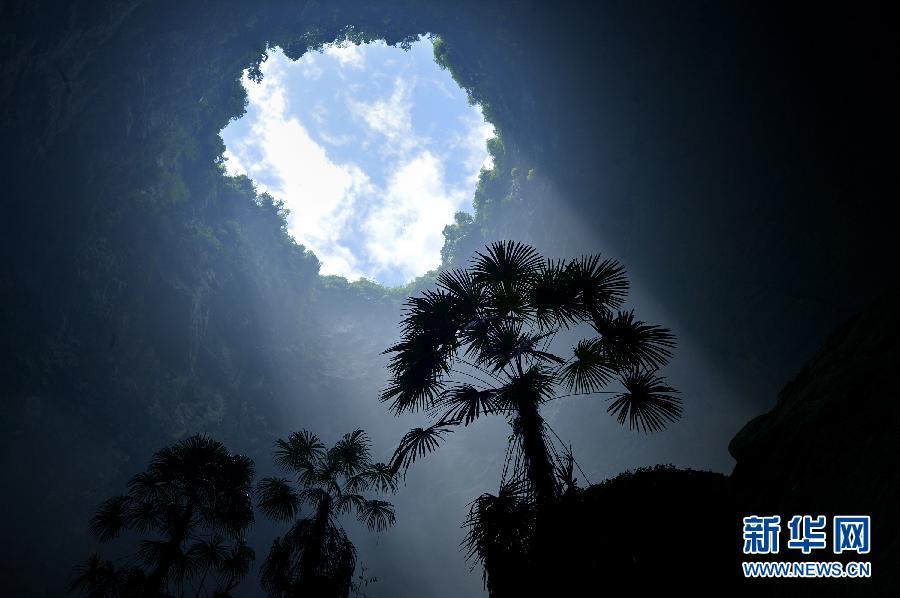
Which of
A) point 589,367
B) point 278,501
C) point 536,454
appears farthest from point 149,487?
point 589,367

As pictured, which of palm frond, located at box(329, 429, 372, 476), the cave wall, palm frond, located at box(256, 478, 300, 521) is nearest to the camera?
palm frond, located at box(256, 478, 300, 521)

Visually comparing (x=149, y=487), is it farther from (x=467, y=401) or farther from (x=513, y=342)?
(x=513, y=342)

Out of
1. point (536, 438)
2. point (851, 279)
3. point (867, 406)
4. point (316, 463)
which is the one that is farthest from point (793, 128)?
point (316, 463)

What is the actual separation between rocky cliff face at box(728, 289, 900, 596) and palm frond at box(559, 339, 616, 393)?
5.53 ft

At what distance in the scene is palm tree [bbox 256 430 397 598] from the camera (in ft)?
27.1

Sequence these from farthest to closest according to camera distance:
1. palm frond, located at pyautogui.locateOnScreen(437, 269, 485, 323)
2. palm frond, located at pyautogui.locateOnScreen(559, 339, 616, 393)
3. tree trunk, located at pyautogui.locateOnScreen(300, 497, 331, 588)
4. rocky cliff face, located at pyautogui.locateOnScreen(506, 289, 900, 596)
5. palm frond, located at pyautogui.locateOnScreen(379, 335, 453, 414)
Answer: tree trunk, located at pyautogui.locateOnScreen(300, 497, 331, 588) → palm frond, located at pyautogui.locateOnScreen(437, 269, 485, 323) → palm frond, located at pyautogui.locateOnScreen(559, 339, 616, 393) → palm frond, located at pyautogui.locateOnScreen(379, 335, 453, 414) → rocky cliff face, located at pyautogui.locateOnScreen(506, 289, 900, 596)

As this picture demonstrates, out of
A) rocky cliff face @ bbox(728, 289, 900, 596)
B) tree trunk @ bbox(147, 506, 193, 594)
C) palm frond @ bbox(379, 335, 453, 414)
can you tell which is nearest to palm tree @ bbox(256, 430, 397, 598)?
tree trunk @ bbox(147, 506, 193, 594)

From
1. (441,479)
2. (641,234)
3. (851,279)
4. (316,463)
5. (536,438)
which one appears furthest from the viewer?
(441,479)

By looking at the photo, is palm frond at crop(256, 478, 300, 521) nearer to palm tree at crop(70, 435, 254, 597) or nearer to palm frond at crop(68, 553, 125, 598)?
palm tree at crop(70, 435, 254, 597)

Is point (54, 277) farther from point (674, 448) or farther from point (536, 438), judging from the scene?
point (674, 448)

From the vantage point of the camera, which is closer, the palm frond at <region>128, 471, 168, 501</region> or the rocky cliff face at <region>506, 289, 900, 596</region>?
the rocky cliff face at <region>506, 289, 900, 596</region>

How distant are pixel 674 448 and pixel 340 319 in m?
35.6

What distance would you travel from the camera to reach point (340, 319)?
46219 millimetres

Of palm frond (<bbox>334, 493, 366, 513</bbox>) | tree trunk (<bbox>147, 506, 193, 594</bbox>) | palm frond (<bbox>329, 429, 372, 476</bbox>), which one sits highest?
palm frond (<bbox>329, 429, 372, 476</bbox>)
